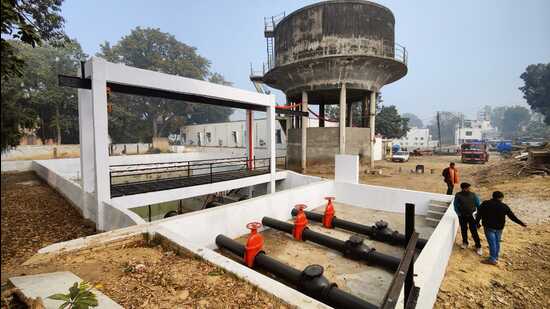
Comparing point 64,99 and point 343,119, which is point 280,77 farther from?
point 64,99

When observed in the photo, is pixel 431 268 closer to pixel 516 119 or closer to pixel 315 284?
pixel 315 284

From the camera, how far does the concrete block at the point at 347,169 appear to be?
39.8ft

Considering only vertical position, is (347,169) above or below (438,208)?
above

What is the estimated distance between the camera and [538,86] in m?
46.2

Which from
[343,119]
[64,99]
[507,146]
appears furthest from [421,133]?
[64,99]

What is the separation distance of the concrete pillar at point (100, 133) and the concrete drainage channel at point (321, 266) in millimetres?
3801

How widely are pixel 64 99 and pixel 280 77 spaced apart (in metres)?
26.0

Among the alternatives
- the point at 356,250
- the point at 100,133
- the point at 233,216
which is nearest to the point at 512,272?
the point at 356,250

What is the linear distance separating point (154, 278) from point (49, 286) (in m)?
1.23

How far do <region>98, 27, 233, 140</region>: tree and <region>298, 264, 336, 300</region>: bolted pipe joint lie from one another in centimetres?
4484

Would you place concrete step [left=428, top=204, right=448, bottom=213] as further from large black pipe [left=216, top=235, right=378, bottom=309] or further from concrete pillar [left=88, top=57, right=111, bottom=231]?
concrete pillar [left=88, top=57, right=111, bottom=231]

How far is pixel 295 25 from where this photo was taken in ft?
65.9

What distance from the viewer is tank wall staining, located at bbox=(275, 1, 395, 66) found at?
1856 centimetres

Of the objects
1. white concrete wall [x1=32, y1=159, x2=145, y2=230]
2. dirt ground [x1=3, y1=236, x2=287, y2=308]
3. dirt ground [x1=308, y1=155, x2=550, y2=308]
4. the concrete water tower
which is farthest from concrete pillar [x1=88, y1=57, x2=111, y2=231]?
the concrete water tower
